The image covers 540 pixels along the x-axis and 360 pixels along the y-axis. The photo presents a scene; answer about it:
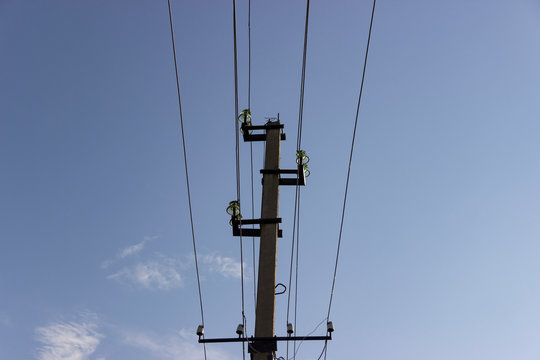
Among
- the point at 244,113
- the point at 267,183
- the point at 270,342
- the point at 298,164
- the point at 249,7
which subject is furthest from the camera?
the point at 244,113

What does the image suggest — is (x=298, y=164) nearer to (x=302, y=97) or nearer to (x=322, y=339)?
(x=302, y=97)

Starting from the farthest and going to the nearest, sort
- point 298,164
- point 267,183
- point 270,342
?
point 298,164 → point 267,183 → point 270,342

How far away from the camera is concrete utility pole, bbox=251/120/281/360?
21.2 feet

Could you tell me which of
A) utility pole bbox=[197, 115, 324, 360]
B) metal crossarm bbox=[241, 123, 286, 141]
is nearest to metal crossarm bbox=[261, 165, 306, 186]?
utility pole bbox=[197, 115, 324, 360]

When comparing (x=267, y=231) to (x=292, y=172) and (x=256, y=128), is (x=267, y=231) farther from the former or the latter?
(x=256, y=128)

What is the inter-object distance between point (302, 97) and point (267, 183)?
1.82 meters

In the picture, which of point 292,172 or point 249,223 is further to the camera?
point 292,172

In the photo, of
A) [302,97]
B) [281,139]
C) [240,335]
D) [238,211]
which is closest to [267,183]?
[238,211]

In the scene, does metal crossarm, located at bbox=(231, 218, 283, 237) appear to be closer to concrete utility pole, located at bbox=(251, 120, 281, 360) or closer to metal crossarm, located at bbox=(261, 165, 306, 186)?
concrete utility pole, located at bbox=(251, 120, 281, 360)

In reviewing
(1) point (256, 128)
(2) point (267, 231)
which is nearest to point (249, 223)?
(2) point (267, 231)

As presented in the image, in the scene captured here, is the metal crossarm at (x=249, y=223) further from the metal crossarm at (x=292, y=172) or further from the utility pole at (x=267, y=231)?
the metal crossarm at (x=292, y=172)

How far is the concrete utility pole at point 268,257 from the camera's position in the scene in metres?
6.47

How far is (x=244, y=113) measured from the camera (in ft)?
Answer: 29.7

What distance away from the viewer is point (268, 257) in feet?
23.1
